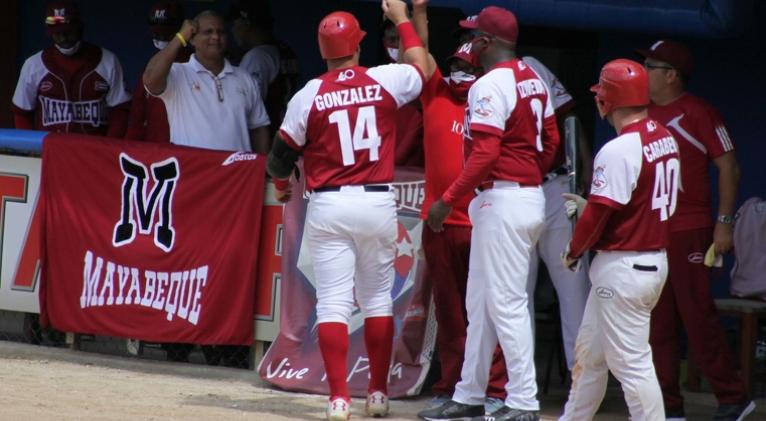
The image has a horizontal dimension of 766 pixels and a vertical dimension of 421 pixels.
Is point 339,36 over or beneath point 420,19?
beneath

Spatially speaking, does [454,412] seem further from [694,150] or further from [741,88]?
[741,88]

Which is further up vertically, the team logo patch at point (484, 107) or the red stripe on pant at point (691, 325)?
the team logo patch at point (484, 107)

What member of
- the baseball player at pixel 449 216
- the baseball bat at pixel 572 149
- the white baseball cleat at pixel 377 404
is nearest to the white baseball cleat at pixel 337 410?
the white baseball cleat at pixel 377 404

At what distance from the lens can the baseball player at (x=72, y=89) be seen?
29.0ft

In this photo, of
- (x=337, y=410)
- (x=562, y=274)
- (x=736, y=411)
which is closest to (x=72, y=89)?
(x=337, y=410)

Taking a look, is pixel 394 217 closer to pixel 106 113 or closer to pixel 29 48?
pixel 106 113

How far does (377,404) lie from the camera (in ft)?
22.1

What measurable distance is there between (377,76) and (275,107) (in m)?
2.52

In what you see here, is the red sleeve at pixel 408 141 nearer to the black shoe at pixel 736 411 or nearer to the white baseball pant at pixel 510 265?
the white baseball pant at pixel 510 265

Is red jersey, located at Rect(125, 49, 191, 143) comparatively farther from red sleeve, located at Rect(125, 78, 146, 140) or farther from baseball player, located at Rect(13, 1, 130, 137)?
baseball player, located at Rect(13, 1, 130, 137)

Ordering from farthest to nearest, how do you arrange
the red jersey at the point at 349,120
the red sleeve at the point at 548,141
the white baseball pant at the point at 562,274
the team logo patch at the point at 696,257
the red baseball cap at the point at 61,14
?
the red baseball cap at the point at 61,14
the white baseball pant at the point at 562,274
the team logo patch at the point at 696,257
the red sleeve at the point at 548,141
the red jersey at the point at 349,120

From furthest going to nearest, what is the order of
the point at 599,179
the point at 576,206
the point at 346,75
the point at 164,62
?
the point at 164,62 → the point at 346,75 → the point at 576,206 → the point at 599,179

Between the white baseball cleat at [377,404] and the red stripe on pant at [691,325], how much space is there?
1363 millimetres

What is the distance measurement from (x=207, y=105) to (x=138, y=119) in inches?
23.4
